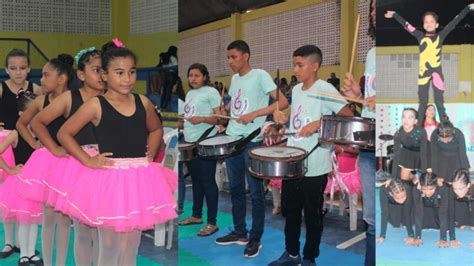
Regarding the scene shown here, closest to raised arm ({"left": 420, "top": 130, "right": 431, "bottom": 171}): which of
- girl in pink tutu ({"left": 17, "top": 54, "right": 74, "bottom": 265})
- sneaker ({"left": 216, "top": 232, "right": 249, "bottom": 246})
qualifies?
sneaker ({"left": 216, "top": 232, "right": 249, "bottom": 246})

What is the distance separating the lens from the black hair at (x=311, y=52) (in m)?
2.45

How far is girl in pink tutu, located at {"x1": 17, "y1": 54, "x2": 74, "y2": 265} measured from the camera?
2803 mm

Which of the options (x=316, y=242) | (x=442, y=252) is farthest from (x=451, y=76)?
(x=316, y=242)

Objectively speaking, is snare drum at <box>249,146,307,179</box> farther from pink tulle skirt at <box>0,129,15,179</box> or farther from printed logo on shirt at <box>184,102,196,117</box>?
pink tulle skirt at <box>0,129,15,179</box>

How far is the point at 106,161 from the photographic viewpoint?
2.33 metres

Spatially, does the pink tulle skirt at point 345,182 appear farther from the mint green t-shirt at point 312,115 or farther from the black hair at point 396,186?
the black hair at point 396,186

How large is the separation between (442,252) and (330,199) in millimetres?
504

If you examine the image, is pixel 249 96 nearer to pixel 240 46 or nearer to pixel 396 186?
pixel 240 46

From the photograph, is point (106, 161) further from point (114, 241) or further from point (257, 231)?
point (257, 231)

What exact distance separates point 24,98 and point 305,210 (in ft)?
5.12

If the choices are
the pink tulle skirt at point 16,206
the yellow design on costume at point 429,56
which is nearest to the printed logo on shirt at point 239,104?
the yellow design on costume at point 429,56

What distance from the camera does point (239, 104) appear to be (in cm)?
270

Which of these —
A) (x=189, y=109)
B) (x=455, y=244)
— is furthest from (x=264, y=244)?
(x=455, y=244)

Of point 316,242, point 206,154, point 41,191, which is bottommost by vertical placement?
point 316,242
